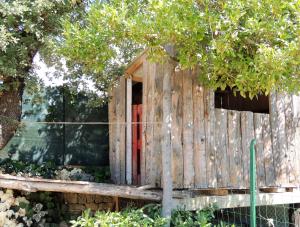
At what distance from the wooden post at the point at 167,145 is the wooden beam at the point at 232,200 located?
220mm

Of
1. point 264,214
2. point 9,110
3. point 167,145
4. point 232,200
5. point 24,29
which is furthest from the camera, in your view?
point 264,214

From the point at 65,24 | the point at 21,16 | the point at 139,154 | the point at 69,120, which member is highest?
the point at 21,16

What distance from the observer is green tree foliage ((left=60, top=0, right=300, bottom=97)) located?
13.4ft

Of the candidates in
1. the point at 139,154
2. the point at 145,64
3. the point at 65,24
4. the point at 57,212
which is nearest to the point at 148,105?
the point at 145,64

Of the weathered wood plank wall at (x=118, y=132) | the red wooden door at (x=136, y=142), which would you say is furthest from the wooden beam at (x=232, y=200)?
the weathered wood plank wall at (x=118, y=132)

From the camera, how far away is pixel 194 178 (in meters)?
5.38

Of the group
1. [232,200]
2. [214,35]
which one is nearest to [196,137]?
[232,200]

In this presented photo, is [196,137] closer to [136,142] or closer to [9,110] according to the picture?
[136,142]

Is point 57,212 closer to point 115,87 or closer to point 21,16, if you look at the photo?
point 115,87

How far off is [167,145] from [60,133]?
2958mm

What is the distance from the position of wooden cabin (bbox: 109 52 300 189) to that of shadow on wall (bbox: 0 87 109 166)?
785 mm

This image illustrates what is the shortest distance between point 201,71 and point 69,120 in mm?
3132

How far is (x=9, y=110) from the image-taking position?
6.19m

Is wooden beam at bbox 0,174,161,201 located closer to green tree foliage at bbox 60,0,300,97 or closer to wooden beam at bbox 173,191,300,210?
wooden beam at bbox 173,191,300,210
